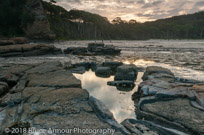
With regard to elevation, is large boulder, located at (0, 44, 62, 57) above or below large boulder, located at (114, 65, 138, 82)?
above

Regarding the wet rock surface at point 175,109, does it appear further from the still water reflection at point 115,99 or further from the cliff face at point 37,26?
the cliff face at point 37,26

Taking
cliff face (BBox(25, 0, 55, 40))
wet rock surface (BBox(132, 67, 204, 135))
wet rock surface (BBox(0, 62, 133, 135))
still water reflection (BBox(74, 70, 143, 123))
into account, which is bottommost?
still water reflection (BBox(74, 70, 143, 123))

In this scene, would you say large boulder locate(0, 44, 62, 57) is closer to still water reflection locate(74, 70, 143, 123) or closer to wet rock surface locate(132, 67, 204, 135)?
still water reflection locate(74, 70, 143, 123)

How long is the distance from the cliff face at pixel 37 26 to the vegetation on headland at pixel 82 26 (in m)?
1.05

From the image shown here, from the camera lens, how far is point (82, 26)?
69500 millimetres

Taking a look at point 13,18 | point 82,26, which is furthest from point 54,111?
point 82,26

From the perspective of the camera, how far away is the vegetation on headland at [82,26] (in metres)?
30.2

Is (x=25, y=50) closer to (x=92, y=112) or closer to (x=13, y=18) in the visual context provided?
(x=92, y=112)

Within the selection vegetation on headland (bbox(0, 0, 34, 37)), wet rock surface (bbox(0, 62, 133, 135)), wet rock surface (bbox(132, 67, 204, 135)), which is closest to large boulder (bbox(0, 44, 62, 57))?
wet rock surface (bbox(0, 62, 133, 135))

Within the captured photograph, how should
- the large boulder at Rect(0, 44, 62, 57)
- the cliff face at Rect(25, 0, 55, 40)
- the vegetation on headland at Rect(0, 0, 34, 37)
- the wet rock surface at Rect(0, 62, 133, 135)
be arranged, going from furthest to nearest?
the cliff face at Rect(25, 0, 55, 40) < the vegetation on headland at Rect(0, 0, 34, 37) < the large boulder at Rect(0, 44, 62, 57) < the wet rock surface at Rect(0, 62, 133, 135)

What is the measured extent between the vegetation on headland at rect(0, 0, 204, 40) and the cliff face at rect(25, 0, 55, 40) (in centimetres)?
105

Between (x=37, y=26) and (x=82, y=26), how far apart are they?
41.3 meters

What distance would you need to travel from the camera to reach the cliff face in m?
29.9

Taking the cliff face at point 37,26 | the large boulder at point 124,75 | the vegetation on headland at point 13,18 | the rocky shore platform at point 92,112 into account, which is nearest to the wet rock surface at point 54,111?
the rocky shore platform at point 92,112
